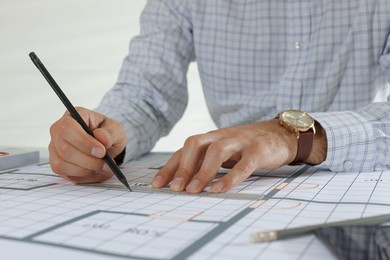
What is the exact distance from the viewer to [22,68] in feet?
8.29

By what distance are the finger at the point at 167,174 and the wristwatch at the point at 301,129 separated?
22 cm

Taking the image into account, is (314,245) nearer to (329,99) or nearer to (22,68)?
(329,99)

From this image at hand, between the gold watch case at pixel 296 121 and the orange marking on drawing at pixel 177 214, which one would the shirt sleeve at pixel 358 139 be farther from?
the orange marking on drawing at pixel 177 214

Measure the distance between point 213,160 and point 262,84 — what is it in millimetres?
688

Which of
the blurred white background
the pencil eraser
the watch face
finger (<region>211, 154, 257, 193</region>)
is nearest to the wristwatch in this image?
the watch face

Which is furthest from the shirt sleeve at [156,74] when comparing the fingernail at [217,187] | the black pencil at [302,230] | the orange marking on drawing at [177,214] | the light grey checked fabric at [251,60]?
the black pencil at [302,230]

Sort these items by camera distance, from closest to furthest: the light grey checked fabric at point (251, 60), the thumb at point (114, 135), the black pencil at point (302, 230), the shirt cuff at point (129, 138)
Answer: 1. the black pencil at point (302, 230)
2. the thumb at point (114, 135)
3. the shirt cuff at point (129, 138)
4. the light grey checked fabric at point (251, 60)

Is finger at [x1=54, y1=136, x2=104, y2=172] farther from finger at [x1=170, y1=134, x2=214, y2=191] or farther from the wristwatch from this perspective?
the wristwatch

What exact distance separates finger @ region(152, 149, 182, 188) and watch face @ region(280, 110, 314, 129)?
0.75ft

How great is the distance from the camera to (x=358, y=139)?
0.99 m

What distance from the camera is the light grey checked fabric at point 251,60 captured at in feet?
4.31

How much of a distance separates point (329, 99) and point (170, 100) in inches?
17.5

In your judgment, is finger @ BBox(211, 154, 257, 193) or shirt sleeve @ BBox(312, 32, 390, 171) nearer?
finger @ BBox(211, 154, 257, 193)

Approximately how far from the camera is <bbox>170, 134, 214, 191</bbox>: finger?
0.78 m
